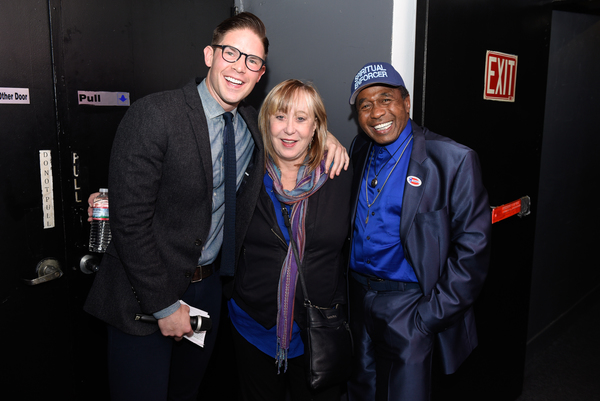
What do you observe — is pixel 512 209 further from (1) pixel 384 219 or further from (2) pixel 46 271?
(2) pixel 46 271

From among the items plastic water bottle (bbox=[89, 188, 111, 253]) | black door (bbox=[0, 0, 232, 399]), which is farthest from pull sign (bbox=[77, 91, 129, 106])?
plastic water bottle (bbox=[89, 188, 111, 253])

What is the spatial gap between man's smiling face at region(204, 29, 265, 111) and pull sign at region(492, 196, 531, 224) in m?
1.42

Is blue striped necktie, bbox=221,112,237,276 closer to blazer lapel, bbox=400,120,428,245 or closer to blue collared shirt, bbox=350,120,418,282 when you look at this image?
blue collared shirt, bbox=350,120,418,282

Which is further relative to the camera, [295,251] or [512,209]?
[512,209]

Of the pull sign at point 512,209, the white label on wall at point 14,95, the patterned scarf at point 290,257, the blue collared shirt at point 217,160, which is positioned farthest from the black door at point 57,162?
the pull sign at point 512,209

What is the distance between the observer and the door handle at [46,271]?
160cm

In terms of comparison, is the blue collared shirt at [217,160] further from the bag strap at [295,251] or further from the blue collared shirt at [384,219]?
the blue collared shirt at [384,219]

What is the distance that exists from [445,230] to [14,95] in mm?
1639

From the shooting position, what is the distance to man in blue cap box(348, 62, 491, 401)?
1.60 metres

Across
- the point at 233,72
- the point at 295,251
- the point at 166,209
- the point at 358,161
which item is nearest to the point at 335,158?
the point at 358,161

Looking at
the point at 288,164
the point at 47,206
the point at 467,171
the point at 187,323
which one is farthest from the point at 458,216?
the point at 47,206

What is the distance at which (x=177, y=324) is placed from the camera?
4.94ft

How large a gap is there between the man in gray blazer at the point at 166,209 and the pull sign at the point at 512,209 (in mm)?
1289

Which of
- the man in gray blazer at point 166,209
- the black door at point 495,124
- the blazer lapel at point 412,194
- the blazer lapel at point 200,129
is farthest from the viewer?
the black door at point 495,124
